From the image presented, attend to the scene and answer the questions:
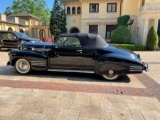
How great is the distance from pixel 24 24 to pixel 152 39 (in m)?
23.8

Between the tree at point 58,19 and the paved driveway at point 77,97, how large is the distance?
19528mm

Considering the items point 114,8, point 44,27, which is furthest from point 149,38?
point 44,27

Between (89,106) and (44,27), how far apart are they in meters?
30.6

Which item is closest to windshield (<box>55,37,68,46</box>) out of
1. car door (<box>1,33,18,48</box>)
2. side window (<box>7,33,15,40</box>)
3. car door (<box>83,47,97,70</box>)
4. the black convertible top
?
the black convertible top

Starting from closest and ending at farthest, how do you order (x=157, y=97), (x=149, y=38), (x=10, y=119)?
(x=10, y=119) → (x=157, y=97) → (x=149, y=38)

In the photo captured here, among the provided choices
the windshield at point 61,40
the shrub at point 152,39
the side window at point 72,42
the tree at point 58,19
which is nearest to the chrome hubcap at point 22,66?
the windshield at point 61,40

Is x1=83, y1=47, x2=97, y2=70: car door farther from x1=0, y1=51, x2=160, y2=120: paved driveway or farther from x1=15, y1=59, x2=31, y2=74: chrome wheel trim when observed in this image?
x1=15, y1=59, x2=31, y2=74: chrome wheel trim

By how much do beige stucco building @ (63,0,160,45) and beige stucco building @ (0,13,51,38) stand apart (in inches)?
359

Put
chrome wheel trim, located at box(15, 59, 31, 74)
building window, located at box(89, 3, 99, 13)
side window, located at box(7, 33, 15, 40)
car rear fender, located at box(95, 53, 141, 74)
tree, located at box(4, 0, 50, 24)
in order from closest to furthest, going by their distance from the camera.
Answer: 1. car rear fender, located at box(95, 53, 141, 74)
2. chrome wheel trim, located at box(15, 59, 31, 74)
3. side window, located at box(7, 33, 15, 40)
4. building window, located at box(89, 3, 99, 13)
5. tree, located at box(4, 0, 50, 24)

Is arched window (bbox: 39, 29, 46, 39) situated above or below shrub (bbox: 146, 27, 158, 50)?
above

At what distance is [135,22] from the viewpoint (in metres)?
20.8

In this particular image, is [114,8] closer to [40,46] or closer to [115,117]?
[40,46]

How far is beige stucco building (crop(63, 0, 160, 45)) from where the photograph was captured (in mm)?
19083

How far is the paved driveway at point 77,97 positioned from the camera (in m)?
3.23
